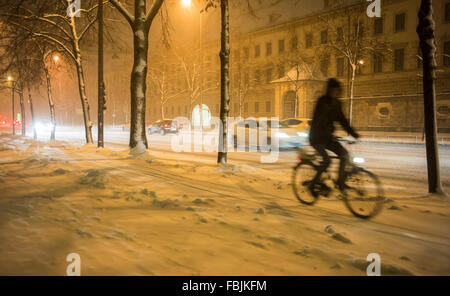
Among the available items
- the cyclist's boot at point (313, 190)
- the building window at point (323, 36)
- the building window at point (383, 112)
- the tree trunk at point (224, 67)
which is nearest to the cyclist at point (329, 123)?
the cyclist's boot at point (313, 190)

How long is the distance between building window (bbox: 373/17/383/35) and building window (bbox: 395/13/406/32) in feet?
5.94

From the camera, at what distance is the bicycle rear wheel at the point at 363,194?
5284 mm

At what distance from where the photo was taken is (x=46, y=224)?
4.33 m

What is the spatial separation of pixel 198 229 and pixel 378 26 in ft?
142

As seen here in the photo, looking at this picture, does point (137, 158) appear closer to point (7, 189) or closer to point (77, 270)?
point (7, 189)

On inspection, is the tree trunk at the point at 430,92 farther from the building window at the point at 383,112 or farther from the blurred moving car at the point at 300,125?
the building window at the point at 383,112

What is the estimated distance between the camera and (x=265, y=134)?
17094 mm

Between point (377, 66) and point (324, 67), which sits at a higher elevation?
point (324, 67)

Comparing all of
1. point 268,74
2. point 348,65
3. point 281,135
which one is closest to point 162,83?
point 268,74

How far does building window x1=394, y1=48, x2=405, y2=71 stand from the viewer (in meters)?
37.6

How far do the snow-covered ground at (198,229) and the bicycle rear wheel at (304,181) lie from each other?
0.53 feet

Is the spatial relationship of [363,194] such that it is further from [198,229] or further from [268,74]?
[268,74]

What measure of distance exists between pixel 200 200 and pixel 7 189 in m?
3.81
